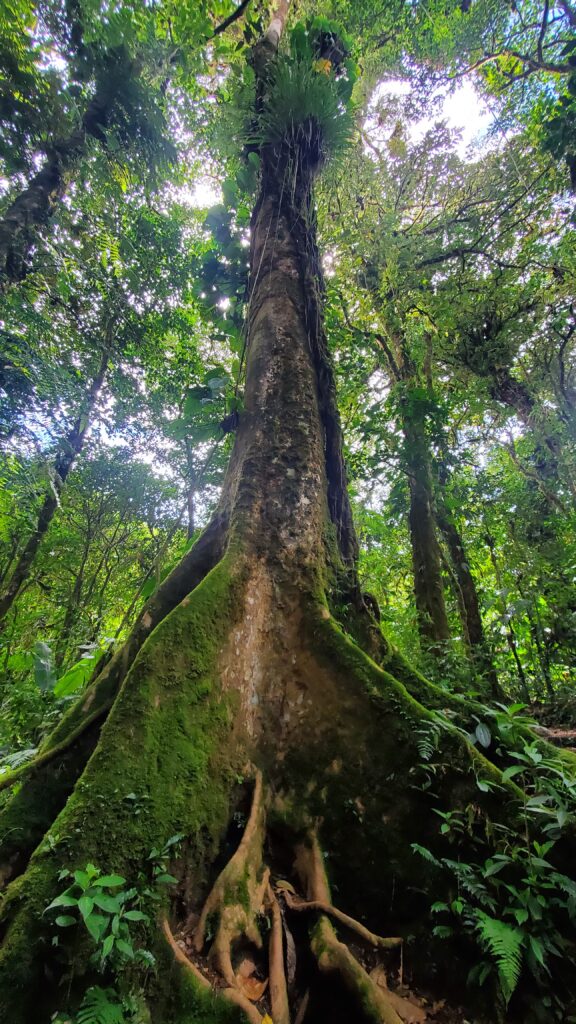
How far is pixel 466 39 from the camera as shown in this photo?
6.97 metres

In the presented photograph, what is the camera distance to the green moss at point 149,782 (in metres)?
1.43

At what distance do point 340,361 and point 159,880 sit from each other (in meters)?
7.05

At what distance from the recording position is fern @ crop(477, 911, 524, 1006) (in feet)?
4.58

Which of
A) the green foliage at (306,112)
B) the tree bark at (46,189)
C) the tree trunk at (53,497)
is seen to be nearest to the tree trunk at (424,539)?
the green foliage at (306,112)

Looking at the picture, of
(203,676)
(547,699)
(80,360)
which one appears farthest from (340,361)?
(203,676)

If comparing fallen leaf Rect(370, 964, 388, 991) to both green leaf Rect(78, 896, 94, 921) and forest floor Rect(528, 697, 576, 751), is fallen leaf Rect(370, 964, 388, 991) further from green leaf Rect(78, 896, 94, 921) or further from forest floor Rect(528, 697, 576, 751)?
forest floor Rect(528, 697, 576, 751)

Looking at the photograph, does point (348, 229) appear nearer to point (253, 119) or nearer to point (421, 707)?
point (253, 119)

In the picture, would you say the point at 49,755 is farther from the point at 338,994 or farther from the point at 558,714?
the point at 558,714

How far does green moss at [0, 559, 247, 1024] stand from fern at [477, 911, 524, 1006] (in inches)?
45.2

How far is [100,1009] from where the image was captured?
51.0 inches

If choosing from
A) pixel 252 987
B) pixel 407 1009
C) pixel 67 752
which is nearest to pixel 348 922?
pixel 407 1009

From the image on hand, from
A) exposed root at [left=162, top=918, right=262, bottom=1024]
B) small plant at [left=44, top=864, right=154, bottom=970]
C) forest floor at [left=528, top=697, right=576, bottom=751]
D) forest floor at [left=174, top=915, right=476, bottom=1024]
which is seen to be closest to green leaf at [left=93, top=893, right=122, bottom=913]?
small plant at [left=44, top=864, right=154, bottom=970]

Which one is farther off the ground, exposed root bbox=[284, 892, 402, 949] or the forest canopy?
the forest canopy

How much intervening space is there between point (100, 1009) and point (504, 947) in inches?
52.1
